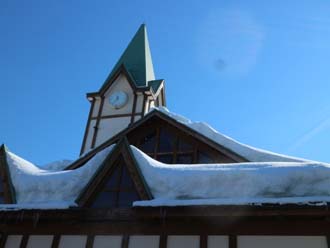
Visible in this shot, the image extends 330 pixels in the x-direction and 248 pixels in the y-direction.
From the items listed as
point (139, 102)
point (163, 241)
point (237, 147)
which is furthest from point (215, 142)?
point (139, 102)

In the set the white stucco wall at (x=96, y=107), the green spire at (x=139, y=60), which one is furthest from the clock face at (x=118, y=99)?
the green spire at (x=139, y=60)

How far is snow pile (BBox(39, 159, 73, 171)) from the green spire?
8.64 metres

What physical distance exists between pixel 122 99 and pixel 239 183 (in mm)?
12954

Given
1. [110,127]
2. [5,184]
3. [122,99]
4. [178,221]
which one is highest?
[122,99]

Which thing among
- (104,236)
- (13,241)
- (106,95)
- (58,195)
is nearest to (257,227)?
(104,236)

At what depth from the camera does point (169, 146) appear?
10852 millimetres

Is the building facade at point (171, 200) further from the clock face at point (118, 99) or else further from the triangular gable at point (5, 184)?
Answer: the clock face at point (118, 99)

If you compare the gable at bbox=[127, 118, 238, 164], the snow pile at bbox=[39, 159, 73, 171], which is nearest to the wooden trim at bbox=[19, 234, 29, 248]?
the snow pile at bbox=[39, 159, 73, 171]

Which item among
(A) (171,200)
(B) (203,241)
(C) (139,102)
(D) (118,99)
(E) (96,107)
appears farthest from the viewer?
(E) (96,107)

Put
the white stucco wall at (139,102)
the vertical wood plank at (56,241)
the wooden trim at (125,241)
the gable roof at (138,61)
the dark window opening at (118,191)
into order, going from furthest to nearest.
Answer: the gable roof at (138,61)
the white stucco wall at (139,102)
the dark window opening at (118,191)
the vertical wood plank at (56,241)
the wooden trim at (125,241)

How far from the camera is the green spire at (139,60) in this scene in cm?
2104

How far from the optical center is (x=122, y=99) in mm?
18969

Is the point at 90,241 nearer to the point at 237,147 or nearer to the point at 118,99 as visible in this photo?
the point at 237,147

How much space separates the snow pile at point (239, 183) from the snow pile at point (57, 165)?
5.15 metres
